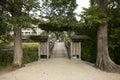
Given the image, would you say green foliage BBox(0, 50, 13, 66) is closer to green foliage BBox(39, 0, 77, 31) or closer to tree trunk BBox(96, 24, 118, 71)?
green foliage BBox(39, 0, 77, 31)

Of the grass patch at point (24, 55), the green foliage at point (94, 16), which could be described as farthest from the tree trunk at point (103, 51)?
the grass patch at point (24, 55)

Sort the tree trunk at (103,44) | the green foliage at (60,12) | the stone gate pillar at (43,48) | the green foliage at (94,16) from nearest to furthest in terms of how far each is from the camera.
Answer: the green foliage at (94,16)
the tree trunk at (103,44)
the green foliage at (60,12)
the stone gate pillar at (43,48)

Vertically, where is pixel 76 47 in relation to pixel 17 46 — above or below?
below

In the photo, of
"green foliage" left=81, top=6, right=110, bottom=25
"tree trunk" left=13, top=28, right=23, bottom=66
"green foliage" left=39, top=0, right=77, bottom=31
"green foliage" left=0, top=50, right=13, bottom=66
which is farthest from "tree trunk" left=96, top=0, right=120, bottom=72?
"green foliage" left=0, top=50, right=13, bottom=66

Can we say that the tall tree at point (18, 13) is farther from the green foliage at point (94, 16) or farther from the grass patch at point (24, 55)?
the green foliage at point (94, 16)

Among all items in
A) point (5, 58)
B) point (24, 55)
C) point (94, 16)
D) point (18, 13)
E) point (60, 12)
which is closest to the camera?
point (94, 16)

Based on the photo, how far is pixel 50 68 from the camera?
44.0 ft

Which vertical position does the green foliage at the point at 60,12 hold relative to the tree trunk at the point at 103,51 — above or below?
above

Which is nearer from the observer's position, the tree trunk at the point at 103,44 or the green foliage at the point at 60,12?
the tree trunk at the point at 103,44

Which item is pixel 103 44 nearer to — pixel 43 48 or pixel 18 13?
pixel 43 48

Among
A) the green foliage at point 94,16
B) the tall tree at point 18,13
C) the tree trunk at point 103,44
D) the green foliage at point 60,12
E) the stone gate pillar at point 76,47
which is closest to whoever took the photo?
the tall tree at point 18,13

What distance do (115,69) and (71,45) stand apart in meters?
5.00

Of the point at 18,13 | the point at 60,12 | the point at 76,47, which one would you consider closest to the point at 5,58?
the point at 18,13

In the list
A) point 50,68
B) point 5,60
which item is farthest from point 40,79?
point 5,60
